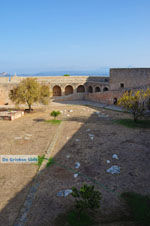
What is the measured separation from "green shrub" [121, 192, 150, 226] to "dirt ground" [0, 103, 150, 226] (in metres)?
0.27

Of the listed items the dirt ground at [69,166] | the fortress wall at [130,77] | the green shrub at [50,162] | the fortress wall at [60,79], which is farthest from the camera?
the fortress wall at [60,79]

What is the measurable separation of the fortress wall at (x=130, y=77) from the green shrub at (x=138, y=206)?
21171 millimetres

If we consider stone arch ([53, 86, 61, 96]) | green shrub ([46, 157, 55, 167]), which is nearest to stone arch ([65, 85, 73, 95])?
stone arch ([53, 86, 61, 96])

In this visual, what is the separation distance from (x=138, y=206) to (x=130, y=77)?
23.1m

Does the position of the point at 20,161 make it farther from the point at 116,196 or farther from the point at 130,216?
the point at 130,216

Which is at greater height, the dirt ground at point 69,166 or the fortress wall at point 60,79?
the fortress wall at point 60,79

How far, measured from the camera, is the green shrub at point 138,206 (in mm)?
4992

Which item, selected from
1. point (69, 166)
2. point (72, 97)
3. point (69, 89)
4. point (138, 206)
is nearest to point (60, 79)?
point (69, 89)

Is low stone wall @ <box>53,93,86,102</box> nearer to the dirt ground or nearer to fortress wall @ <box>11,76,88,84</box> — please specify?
fortress wall @ <box>11,76,88,84</box>

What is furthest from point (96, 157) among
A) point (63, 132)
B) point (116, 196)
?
point (63, 132)

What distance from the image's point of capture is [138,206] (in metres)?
5.55

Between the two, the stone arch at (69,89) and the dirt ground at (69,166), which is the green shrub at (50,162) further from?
the stone arch at (69,89)

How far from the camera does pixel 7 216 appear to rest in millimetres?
5348

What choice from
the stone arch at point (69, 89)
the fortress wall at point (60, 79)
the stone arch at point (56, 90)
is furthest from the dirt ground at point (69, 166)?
the stone arch at point (69, 89)
